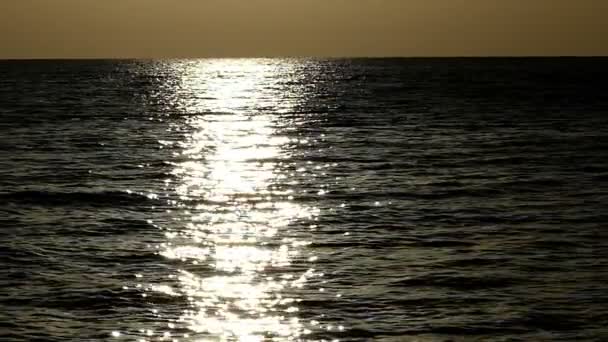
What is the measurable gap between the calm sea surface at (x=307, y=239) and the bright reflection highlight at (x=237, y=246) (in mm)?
76

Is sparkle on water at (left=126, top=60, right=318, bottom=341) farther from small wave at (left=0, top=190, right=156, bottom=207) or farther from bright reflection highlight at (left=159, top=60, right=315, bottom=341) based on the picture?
small wave at (left=0, top=190, right=156, bottom=207)

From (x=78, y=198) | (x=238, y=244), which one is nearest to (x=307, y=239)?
(x=238, y=244)

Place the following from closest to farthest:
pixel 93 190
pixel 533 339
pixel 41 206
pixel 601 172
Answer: pixel 533 339
pixel 41 206
pixel 93 190
pixel 601 172

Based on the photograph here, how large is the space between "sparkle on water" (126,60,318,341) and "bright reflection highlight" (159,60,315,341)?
0.02 meters

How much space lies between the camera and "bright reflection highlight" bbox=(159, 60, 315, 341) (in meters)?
20.0

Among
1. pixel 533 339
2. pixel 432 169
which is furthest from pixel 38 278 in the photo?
pixel 432 169

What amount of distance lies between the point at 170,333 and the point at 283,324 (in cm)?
214

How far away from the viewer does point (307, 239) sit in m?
28.1

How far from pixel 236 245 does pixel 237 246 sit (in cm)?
15

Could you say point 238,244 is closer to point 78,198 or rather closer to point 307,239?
point 307,239

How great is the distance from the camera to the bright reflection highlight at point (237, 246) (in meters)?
20.0

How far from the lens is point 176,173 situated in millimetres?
44219

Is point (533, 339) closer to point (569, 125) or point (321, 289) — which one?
point (321, 289)

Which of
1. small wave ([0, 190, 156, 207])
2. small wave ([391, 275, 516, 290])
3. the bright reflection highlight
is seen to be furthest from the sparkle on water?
small wave ([391, 275, 516, 290])
